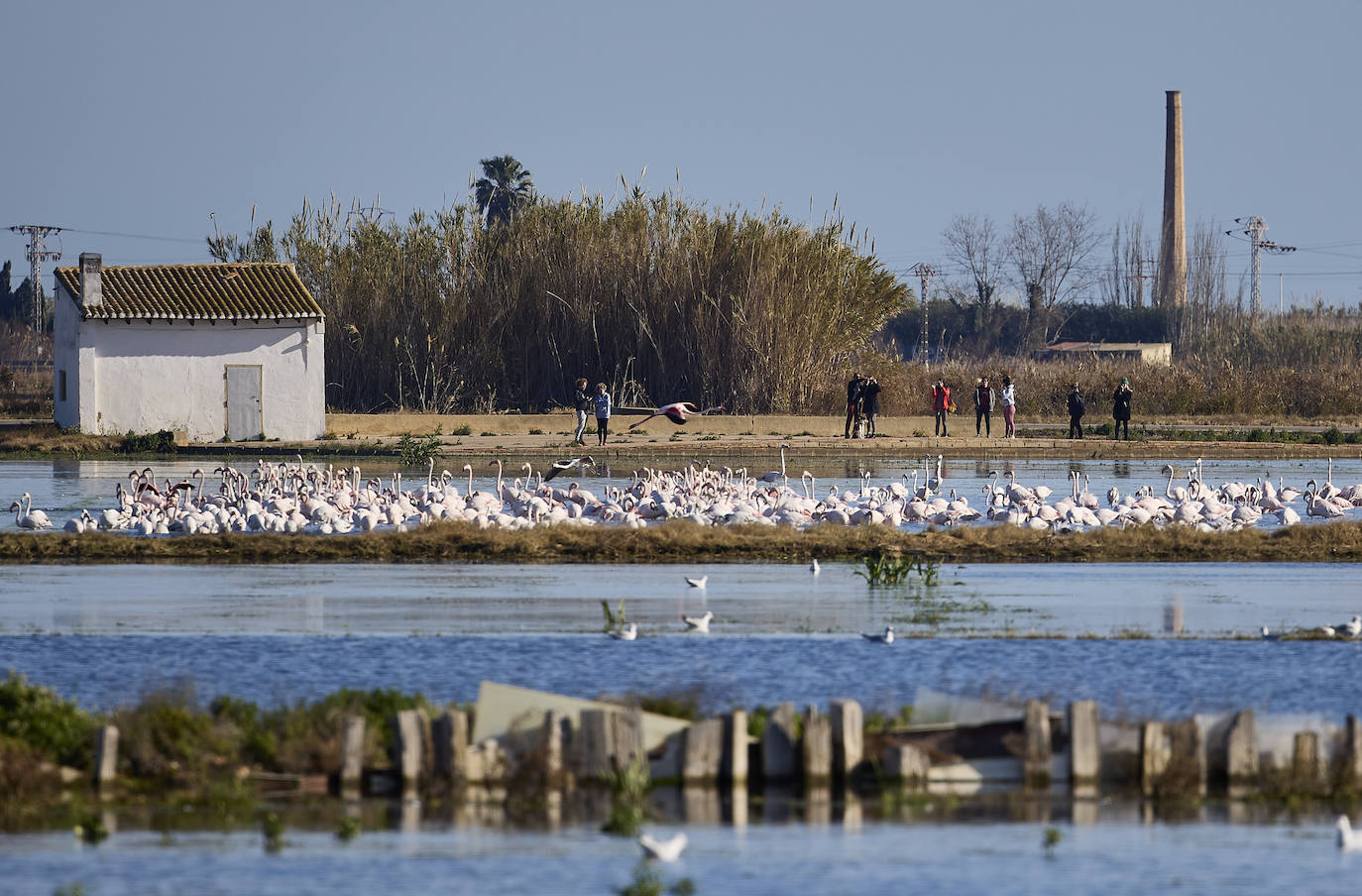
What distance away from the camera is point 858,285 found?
51.2 m

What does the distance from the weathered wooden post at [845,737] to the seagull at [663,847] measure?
1.60 metres

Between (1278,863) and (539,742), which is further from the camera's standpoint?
(539,742)

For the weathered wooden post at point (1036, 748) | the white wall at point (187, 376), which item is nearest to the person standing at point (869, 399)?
the white wall at point (187, 376)

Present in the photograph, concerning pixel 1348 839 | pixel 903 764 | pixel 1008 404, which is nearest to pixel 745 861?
pixel 903 764

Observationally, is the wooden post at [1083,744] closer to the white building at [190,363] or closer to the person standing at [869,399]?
the person standing at [869,399]

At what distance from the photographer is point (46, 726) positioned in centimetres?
1010

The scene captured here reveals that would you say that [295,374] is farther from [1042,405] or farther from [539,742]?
[539,742]

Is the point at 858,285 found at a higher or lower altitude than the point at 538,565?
higher

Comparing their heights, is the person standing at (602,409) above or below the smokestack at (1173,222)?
below

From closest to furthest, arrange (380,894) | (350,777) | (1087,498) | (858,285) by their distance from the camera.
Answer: (380,894), (350,777), (1087,498), (858,285)

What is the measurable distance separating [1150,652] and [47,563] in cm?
1129

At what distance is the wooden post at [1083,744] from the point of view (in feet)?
32.3

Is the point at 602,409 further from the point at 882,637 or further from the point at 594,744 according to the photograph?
the point at 594,744

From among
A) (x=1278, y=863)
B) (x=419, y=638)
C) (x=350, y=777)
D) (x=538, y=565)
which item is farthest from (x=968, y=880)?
(x=538, y=565)
